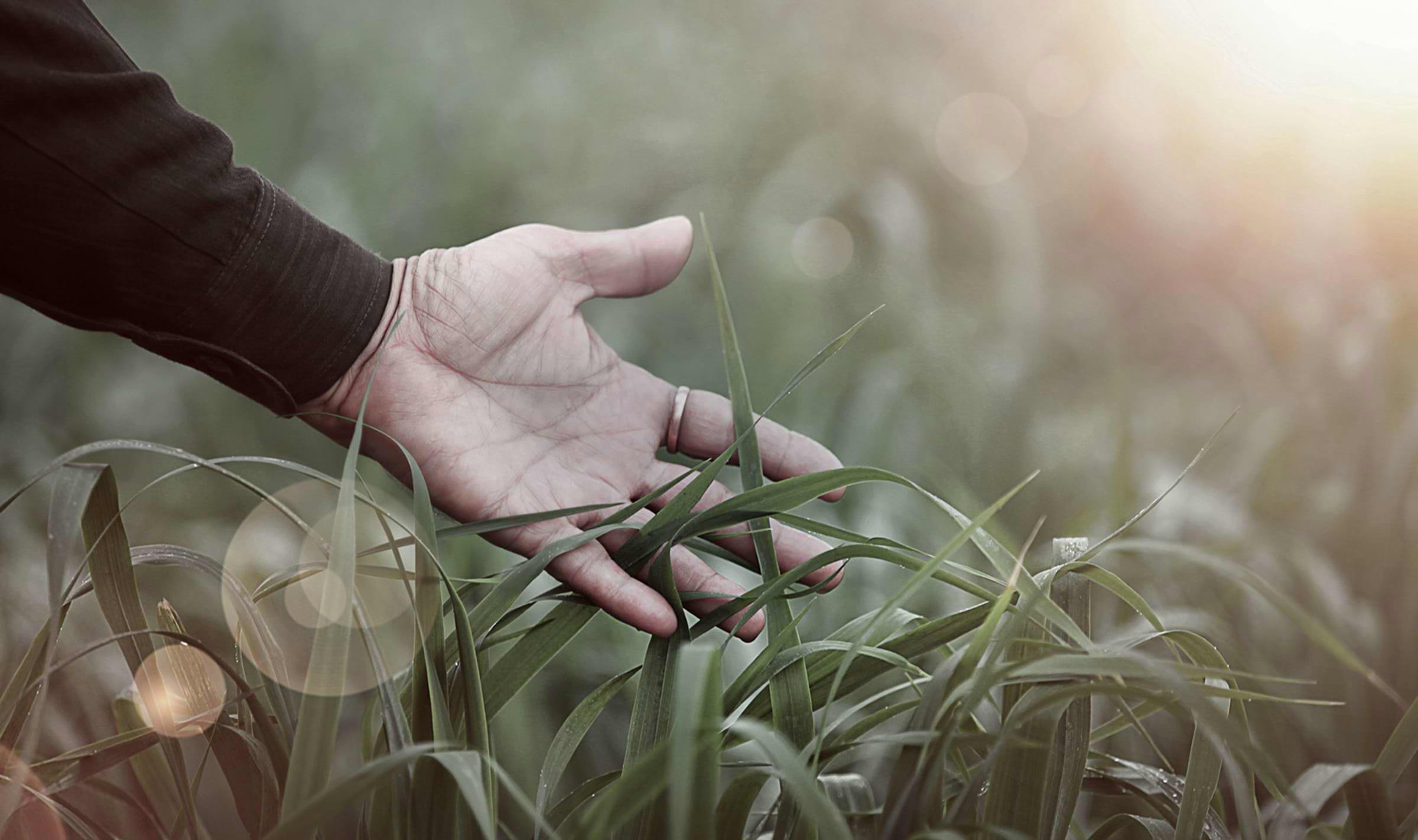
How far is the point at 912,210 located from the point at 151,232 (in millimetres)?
703

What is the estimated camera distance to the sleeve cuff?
1.41 feet

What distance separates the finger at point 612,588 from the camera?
14.1 inches

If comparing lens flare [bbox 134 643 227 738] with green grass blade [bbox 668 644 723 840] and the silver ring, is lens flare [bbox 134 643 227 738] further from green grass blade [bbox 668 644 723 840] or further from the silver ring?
the silver ring

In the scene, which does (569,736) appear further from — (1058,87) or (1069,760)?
(1058,87)

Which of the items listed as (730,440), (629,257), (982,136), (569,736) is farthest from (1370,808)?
Result: (982,136)

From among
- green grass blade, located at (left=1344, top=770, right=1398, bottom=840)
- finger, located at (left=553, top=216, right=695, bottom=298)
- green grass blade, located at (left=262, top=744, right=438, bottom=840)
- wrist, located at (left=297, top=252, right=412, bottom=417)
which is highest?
finger, located at (left=553, top=216, right=695, bottom=298)

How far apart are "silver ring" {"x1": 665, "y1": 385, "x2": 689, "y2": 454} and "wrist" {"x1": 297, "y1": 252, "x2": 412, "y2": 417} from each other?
0.17 metres

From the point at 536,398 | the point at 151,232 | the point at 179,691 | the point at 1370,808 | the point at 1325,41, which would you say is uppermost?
the point at 1325,41

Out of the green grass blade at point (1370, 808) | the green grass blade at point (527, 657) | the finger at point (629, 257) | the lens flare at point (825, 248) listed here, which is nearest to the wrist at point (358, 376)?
the finger at point (629, 257)

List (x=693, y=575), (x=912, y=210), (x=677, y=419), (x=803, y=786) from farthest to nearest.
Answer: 1. (x=912, y=210)
2. (x=677, y=419)
3. (x=693, y=575)
4. (x=803, y=786)

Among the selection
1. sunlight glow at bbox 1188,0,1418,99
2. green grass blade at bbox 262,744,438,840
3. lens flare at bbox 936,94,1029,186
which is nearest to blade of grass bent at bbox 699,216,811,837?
green grass blade at bbox 262,744,438,840

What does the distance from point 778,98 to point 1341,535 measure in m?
0.74

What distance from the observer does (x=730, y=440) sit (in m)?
0.54

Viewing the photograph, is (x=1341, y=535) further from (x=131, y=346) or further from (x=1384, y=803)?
(x=131, y=346)
